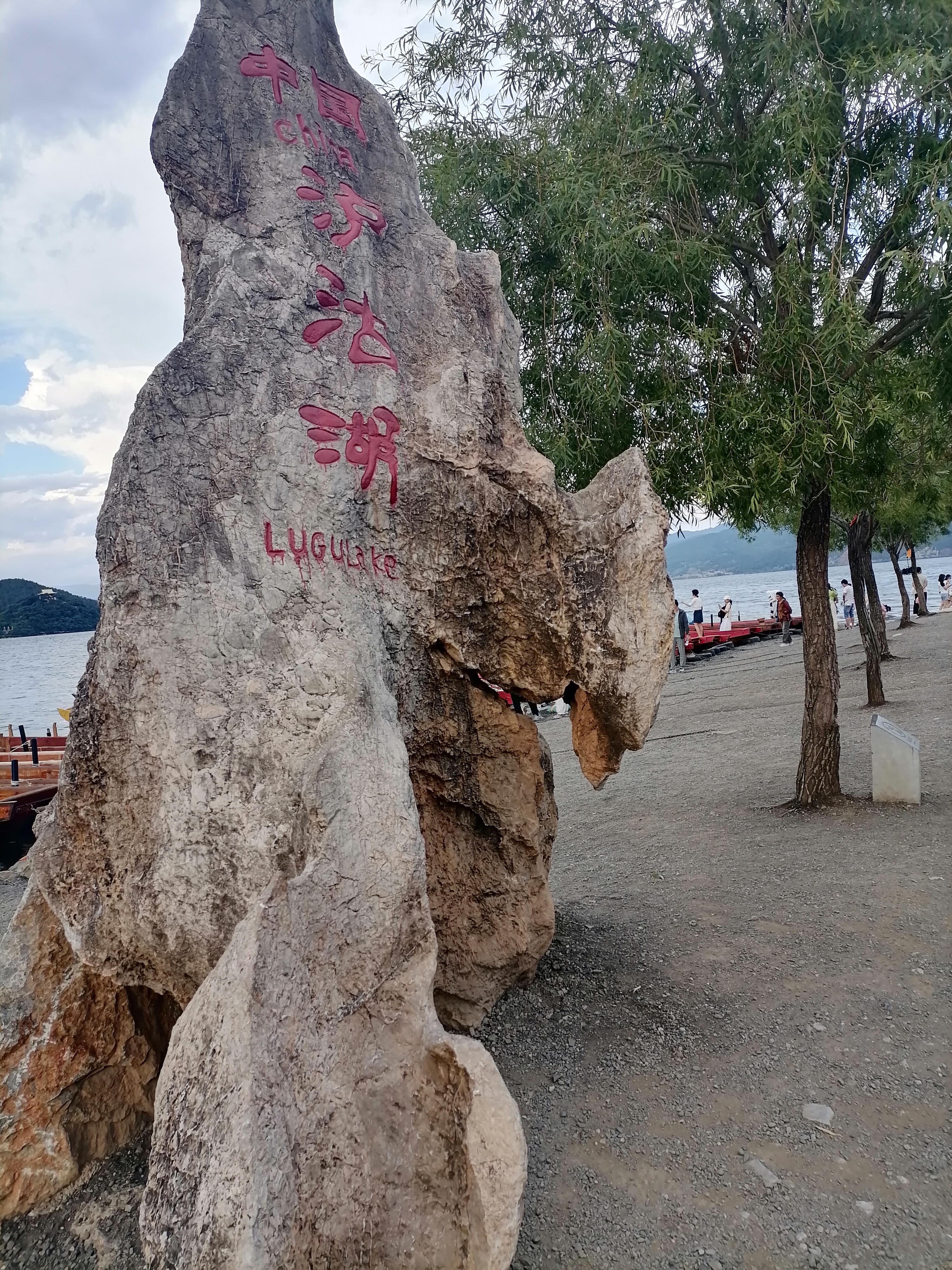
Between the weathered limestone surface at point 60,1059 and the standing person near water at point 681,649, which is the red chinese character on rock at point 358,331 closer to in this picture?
the weathered limestone surface at point 60,1059

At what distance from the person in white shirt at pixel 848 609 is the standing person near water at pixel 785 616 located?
4.28 metres

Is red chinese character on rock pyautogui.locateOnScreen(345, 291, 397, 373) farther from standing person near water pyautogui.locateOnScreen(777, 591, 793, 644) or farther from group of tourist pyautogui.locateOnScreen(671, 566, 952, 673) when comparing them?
standing person near water pyautogui.locateOnScreen(777, 591, 793, 644)

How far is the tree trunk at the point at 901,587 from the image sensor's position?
2620 cm

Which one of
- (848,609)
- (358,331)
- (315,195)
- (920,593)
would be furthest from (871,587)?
(848,609)

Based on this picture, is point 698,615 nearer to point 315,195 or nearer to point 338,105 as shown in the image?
point 338,105

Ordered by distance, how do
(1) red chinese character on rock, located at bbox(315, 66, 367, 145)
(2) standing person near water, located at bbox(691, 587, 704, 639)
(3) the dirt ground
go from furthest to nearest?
(2) standing person near water, located at bbox(691, 587, 704, 639) < (1) red chinese character on rock, located at bbox(315, 66, 367, 145) < (3) the dirt ground

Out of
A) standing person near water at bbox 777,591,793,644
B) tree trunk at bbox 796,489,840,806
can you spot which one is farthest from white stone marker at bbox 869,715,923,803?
standing person near water at bbox 777,591,793,644

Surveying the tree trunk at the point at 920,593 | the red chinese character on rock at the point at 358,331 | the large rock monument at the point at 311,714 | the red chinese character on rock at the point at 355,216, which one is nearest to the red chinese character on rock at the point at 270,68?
the large rock monument at the point at 311,714

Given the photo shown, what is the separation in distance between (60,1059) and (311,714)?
2038 millimetres

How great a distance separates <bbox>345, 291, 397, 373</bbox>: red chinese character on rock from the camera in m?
4.56

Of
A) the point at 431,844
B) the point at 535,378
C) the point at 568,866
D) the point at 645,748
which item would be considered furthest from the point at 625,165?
the point at 645,748

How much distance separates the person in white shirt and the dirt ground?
2773 centimetres

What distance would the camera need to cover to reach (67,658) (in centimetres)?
11719

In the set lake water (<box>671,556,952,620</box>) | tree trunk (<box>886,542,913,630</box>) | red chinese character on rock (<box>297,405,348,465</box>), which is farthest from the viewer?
lake water (<box>671,556,952,620</box>)
